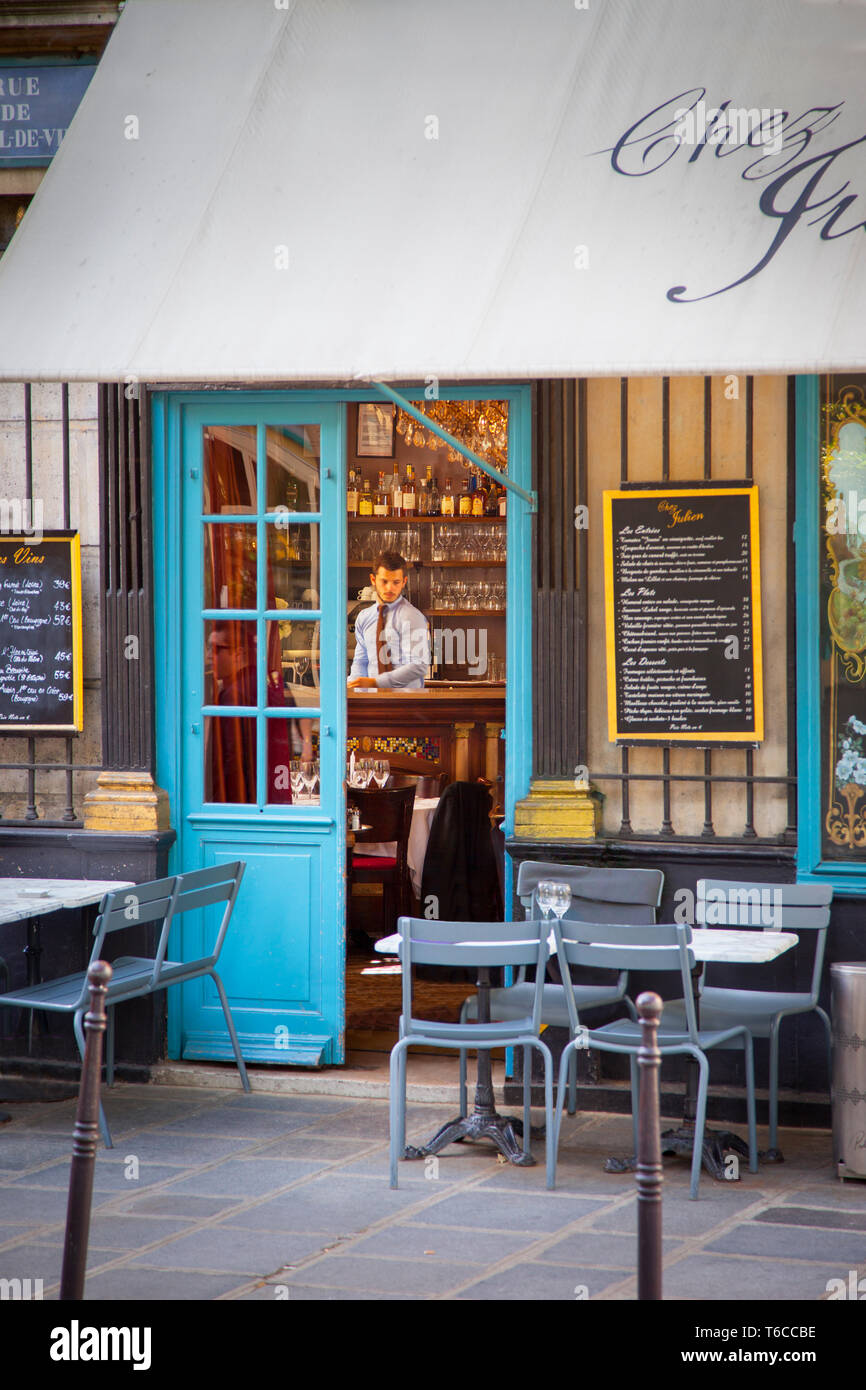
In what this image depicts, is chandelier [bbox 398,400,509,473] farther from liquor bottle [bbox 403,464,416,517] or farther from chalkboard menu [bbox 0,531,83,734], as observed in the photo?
chalkboard menu [bbox 0,531,83,734]

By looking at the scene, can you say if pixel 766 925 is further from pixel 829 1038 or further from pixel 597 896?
pixel 597 896

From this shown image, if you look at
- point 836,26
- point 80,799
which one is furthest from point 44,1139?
point 836,26

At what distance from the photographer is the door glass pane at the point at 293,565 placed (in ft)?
23.0

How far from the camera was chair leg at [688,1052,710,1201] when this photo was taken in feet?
17.5

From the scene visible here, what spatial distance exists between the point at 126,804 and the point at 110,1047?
3.46 feet

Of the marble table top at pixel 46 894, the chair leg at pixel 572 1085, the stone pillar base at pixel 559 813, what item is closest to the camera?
the marble table top at pixel 46 894

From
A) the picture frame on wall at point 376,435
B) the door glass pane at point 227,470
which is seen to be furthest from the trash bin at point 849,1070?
the picture frame on wall at point 376,435

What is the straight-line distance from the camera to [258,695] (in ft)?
23.3

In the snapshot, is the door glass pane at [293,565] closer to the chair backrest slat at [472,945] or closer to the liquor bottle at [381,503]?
the chair backrest slat at [472,945]

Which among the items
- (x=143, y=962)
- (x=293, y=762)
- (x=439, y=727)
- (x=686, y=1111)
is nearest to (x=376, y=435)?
(x=439, y=727)

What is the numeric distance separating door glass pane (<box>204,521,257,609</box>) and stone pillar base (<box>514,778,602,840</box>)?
1598mm

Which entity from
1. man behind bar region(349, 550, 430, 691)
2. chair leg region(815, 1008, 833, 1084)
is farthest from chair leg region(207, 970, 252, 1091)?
man behind bar region(349, 550, 430, 691)

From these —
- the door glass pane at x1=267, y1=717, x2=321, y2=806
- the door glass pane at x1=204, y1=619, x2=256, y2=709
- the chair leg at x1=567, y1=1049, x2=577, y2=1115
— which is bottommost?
the chair leg at x1=567, y1=1049, x2=577, y2=1115

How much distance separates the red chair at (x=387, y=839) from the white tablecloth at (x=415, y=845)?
0.06 ft
